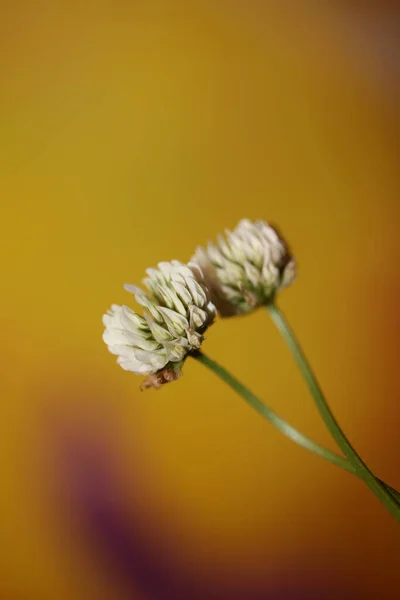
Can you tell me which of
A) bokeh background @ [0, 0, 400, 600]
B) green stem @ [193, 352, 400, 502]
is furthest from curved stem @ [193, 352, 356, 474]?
bokeh background @ [0, 0, 400, 600]

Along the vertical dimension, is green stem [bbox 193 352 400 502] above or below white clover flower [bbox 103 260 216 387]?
below

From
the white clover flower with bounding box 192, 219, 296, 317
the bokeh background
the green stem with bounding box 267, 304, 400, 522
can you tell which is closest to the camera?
the green stem with bounding box 267, 304, 400, 522

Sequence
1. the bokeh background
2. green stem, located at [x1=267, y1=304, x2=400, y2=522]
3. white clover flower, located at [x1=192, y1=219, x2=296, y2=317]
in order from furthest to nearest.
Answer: the bokeh background < white clover flower, located at [x1=192, y1=219, x2=296, y2=317] < green stem, located at [x1=267, y1=304, x2=400, y2=522]

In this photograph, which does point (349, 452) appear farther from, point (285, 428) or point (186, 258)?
point (186, 258)

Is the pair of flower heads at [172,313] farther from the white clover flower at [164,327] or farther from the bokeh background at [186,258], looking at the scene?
the bokeh background at [186,258]

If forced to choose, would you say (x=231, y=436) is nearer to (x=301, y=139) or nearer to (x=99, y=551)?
(x=99, y=551)

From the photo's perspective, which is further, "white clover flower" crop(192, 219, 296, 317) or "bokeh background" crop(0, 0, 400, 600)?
"bokeh background" crop(0, 0, 400, 600)

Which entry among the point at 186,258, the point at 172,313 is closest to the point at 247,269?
the point at 172,313

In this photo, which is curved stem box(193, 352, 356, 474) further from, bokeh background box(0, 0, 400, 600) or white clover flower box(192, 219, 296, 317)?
bokeh background box(0, 0, 400, 600)

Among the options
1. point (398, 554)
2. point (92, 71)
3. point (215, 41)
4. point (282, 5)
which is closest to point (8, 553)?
point (398, 554)
